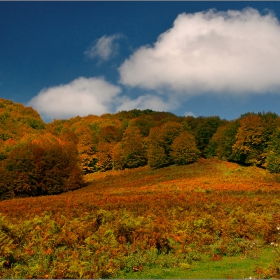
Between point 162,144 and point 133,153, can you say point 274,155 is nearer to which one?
point 162,144

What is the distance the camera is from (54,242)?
10.9m

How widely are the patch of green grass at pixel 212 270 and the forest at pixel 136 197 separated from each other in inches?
5.6

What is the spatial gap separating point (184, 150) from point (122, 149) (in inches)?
695

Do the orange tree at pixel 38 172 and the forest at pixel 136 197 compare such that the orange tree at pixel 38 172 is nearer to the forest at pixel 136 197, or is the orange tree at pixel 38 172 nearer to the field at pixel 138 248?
the forest at pixel 136 197

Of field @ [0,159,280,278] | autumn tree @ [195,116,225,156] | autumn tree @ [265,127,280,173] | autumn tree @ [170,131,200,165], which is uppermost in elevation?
autumn tree @ [195,116,225,156]

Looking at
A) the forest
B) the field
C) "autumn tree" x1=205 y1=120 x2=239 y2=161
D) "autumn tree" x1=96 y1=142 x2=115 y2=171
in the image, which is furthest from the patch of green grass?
"autumn tree" x1=96 y1=142 x2=115 y2=171

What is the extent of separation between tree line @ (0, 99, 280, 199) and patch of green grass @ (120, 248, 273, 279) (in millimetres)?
39614

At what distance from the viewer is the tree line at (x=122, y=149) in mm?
Answer: 47619

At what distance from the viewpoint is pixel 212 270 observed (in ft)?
31.2

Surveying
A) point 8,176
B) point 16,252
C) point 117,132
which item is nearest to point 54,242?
point 16,252

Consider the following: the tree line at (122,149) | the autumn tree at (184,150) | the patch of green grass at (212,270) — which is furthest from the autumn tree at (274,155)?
the patch of green grass at (212,270)

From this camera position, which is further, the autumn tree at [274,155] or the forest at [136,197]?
the autumn tree at [274,155]

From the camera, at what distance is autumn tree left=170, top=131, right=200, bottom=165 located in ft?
192

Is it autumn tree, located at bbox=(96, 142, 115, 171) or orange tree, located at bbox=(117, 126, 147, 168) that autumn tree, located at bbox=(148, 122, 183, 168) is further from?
autumn tree, located at bbox=(96, 142, 115, 171)
